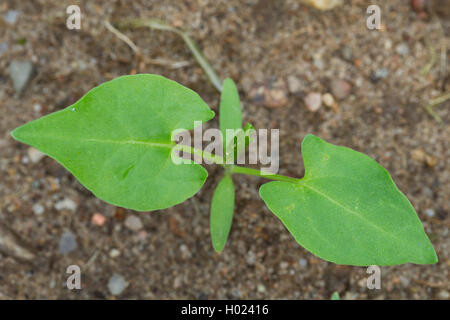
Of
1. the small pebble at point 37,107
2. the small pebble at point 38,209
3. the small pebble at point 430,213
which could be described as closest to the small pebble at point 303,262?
the small pebble at point 430,213

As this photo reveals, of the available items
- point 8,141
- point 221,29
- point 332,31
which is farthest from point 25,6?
point 332,31

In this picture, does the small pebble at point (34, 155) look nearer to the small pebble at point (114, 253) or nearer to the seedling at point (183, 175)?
the small pebble at point (114, 253)

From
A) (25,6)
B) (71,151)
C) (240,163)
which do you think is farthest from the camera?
(25,6)

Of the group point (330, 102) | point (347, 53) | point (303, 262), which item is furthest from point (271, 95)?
point (303, 262)

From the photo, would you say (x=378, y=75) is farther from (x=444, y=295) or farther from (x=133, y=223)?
(x=133, y=223)

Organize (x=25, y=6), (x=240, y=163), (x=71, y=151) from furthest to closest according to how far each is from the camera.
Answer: (x=25, y=6) < (x=240, y=163) < (x=71, y=151)

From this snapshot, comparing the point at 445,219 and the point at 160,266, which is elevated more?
the point at 445,219

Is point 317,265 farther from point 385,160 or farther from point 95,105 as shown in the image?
point 95,105

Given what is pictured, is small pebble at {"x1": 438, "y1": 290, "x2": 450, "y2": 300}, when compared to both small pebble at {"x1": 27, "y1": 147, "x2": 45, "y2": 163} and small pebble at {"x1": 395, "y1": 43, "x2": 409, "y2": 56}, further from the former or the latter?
small pebble at {"x1": 27, "y1": 147, "x2": 45, "y2": 163}
